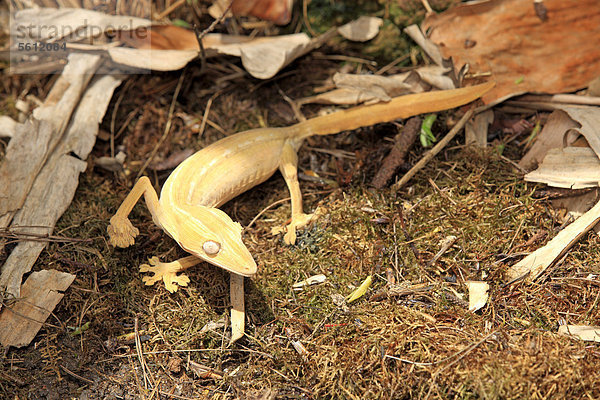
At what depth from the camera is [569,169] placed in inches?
151

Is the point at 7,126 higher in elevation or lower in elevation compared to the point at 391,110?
higher

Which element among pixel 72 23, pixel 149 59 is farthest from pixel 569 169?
pixel 72 23

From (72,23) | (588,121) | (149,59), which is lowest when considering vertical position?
(588,121)

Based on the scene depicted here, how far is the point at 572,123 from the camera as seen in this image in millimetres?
4082

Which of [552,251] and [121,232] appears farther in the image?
[121,232]

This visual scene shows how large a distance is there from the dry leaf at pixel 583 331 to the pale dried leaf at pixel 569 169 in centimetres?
108

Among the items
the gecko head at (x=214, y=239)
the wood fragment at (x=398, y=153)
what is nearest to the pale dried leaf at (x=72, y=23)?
the gecko head at (x=214, y=239)

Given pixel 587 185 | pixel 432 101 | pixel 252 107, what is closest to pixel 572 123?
pixel 587 185

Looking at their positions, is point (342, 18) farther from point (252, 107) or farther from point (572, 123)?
point (572, 123)

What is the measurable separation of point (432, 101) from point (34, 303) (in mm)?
3604

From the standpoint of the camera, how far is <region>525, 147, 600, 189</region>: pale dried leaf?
373 centimetres

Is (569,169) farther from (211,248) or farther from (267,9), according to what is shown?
(267,9)

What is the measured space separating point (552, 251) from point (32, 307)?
3820 millimetres

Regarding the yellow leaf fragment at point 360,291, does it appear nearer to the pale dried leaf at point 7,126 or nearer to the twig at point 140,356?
the twig at point 140,356
